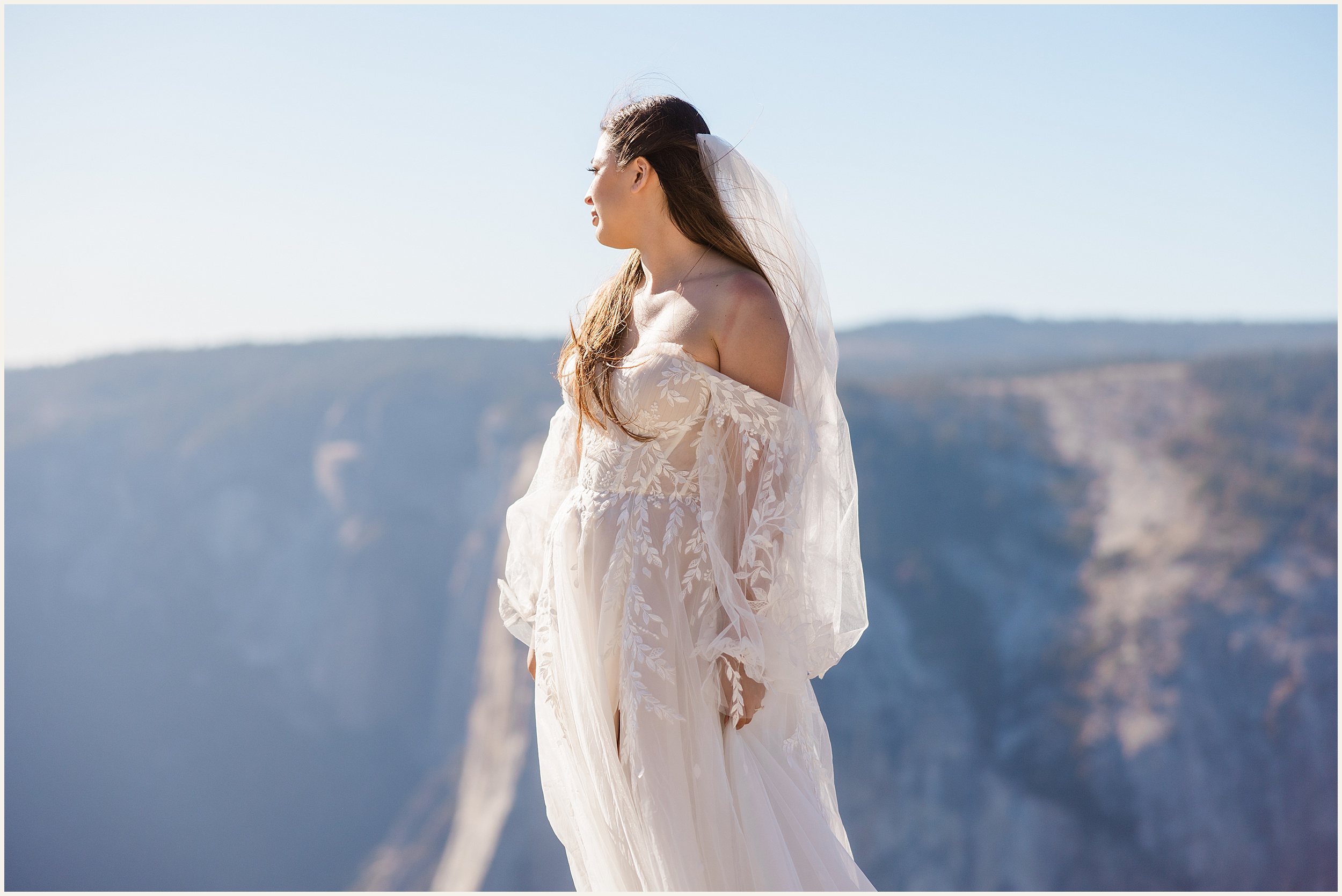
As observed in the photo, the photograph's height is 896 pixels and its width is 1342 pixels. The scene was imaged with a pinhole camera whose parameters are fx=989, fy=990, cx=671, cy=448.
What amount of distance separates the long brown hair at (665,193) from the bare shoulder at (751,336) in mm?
98

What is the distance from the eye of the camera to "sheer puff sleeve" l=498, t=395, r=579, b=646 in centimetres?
186

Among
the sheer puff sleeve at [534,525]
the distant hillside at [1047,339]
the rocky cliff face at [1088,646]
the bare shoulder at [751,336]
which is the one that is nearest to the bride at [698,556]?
the bare shoulder at [751,336]

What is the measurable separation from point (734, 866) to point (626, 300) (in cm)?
97

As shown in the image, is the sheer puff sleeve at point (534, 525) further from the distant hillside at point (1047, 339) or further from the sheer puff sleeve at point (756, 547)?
the distant hillside at point (1047, 339)

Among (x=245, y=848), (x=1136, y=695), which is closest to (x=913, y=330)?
(x=1136, y=695)

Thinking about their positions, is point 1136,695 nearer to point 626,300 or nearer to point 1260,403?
point 1260,403

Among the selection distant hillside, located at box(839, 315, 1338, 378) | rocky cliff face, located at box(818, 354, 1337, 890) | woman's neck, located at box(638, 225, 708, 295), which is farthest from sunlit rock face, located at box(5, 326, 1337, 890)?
woman's neck, located at box(638, 225, 708, 295)

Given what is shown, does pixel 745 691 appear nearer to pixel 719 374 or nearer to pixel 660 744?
pixel 660 744

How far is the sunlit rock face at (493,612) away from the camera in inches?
688

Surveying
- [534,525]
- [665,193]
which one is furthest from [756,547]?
[665,193]

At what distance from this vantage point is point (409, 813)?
21781 mm

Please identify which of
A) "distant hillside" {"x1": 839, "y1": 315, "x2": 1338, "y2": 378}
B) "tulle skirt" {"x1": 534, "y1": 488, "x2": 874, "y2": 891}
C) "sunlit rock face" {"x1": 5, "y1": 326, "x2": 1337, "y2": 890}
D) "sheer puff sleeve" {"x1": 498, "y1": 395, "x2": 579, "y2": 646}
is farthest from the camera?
"distant hillside" {"x1": 839, "y1": 315, "x2": 1338, "y2": 378}

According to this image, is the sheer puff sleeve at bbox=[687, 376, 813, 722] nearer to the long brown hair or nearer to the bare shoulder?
the bare shoulder

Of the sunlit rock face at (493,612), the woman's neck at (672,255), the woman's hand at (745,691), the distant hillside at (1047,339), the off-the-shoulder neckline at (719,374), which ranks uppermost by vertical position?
the woman's neck at (672,255)
